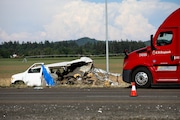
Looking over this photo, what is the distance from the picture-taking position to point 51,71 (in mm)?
21859

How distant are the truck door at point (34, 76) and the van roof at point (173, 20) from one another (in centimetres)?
761

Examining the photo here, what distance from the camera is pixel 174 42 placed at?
15.8 m

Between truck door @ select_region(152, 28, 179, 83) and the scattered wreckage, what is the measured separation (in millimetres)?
3945

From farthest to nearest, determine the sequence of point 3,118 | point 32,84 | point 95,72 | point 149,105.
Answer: point 95,72
point 32,84
point 149,105
point 3,118

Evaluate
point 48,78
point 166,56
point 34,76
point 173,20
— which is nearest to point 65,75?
point 48,78

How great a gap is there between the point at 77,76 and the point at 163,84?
19.1ft

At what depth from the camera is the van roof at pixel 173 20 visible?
1580 centimetres

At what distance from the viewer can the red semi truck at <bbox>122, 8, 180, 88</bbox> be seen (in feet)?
51.9

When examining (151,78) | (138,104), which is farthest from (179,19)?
(138,104)

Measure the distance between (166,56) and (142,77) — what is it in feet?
4.63

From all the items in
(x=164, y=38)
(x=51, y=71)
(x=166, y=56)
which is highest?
(x=164, y=38)

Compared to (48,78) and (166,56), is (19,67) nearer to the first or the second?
(48,78)

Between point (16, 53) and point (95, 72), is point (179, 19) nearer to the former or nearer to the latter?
point (95, 72)

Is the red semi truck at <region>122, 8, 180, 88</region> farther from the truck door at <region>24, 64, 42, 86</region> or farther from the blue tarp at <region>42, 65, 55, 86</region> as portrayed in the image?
the truck door at <region>24, 64, 42, 86</region>
